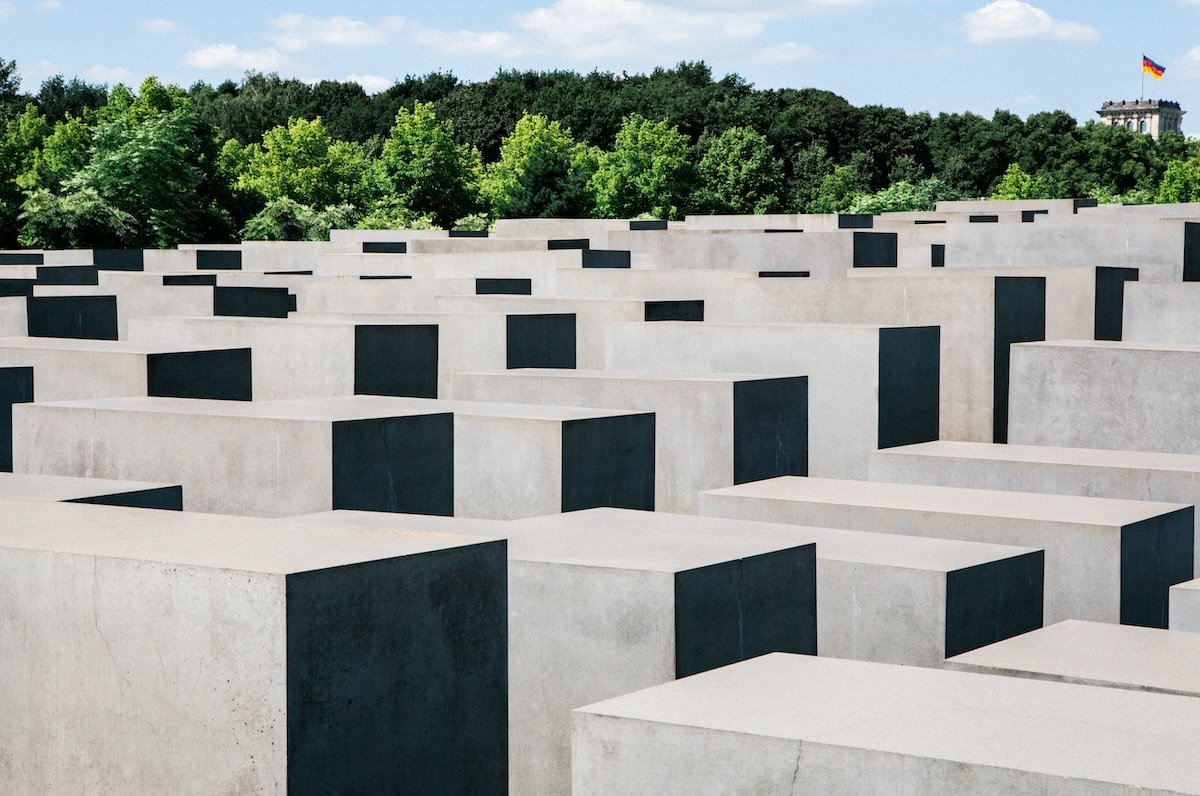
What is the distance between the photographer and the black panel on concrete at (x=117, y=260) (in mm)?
31188

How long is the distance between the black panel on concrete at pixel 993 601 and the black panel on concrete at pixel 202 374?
691cm

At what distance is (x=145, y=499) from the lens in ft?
27.1

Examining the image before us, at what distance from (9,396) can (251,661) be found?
7953 millimetres

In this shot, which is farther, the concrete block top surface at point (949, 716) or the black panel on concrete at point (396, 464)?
the black panel on concrete at point (396, 464)

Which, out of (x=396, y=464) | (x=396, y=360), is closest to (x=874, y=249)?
(x=396, y=360)

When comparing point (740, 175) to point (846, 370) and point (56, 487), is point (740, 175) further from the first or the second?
point (56, 487)

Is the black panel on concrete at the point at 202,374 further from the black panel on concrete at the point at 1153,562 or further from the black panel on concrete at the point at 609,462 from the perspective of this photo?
the black panel on concrete at the point at 1153,562

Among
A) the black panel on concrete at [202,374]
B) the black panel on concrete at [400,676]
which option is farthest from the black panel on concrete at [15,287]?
the black panel on concrete at [400,676]

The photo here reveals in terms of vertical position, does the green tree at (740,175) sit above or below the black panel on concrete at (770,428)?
above

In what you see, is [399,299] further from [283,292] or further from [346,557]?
[346,557]

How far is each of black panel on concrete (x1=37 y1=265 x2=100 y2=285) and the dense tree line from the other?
12978 mm

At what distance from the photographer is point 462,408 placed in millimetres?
12000

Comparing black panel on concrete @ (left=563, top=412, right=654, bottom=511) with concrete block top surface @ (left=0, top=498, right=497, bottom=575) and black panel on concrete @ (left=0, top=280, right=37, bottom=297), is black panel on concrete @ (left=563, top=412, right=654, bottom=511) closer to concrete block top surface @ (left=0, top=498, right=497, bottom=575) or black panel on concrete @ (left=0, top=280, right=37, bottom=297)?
concrete block top surface @ (left=0, top=498, right=497, bottom=575)

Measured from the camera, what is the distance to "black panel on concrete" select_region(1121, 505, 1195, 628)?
10016mm
